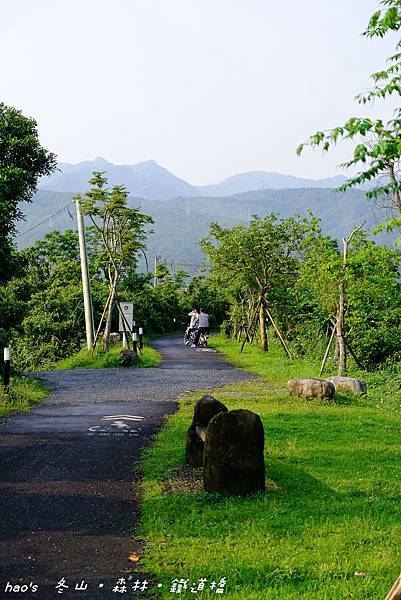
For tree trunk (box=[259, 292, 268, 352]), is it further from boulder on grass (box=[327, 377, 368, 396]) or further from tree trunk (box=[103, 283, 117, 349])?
boulder on grass (box=[327, 377, 368, 396])

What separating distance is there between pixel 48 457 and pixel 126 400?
5935 millimetres

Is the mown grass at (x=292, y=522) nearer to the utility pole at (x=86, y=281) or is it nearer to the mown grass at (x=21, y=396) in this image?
the mown grass at (x=21, y=396)

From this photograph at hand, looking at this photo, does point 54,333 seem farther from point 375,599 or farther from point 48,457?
point 375,599

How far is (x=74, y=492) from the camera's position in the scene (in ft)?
24.3

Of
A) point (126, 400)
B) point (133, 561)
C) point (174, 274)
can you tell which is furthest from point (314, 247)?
point (174, 274)

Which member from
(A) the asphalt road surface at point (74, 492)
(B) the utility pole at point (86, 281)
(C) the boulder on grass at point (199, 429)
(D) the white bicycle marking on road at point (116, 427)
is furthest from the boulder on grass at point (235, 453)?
(B) the utility pole at point (86, 281)

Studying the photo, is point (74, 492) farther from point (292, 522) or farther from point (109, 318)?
point (109, 318)

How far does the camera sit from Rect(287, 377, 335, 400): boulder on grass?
14250mm

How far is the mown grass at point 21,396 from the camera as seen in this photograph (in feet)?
44.5

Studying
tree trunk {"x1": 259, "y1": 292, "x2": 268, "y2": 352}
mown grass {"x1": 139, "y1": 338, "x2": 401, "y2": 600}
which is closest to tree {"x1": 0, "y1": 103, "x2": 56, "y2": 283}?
Answer: mown grass {"x1": 139, "y1": 338, "x2": 401, "y2": 600}

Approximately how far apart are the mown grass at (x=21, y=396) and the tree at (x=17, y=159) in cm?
310

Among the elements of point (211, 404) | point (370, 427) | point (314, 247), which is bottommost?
point (370, 427)

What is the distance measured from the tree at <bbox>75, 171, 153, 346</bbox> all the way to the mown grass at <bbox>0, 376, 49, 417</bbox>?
1024 cm

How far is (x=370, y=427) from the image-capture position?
38.2ft
